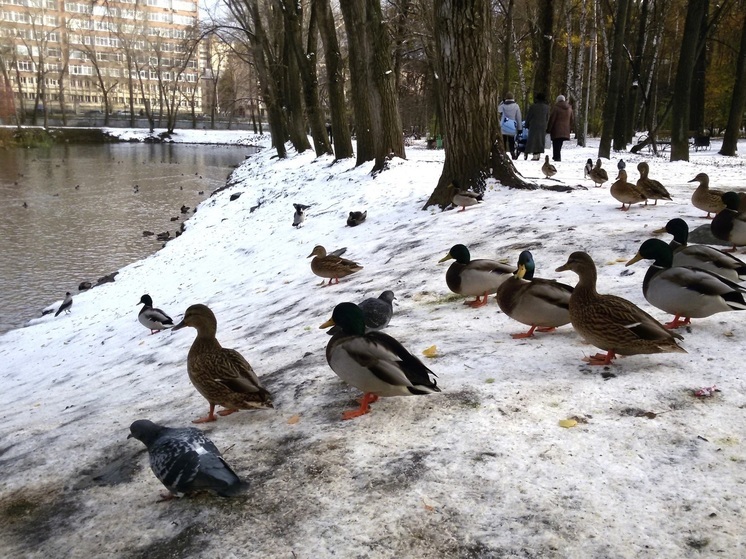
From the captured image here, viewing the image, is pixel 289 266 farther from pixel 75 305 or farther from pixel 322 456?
pixel 322 456

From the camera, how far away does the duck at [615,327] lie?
146 inches

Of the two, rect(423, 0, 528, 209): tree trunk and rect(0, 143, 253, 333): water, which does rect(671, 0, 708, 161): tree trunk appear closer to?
rect(423, 0, 528, 209): tree trunk

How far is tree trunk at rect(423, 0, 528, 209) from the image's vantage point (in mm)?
9734

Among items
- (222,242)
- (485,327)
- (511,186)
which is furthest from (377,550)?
(222,242)

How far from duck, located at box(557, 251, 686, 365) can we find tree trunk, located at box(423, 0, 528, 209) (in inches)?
260

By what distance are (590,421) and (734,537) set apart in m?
0.96

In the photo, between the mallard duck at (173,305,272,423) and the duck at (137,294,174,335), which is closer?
the mallard duck at (173,305,272,423)

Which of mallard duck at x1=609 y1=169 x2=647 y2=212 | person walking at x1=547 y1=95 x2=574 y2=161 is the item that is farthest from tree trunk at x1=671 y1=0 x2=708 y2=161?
mallard duck at x1=609 y1=169 x2=647 y2=212

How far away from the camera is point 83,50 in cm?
7525

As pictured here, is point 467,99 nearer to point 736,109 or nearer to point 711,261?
point 711,261

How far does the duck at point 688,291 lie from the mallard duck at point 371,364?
178 cm

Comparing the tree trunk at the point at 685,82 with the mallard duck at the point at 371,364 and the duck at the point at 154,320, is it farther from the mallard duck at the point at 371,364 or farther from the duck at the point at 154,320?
the mallard duck at the point at 371,364

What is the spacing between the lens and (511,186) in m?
10.5

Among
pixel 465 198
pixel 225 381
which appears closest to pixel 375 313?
pixel 225 381
